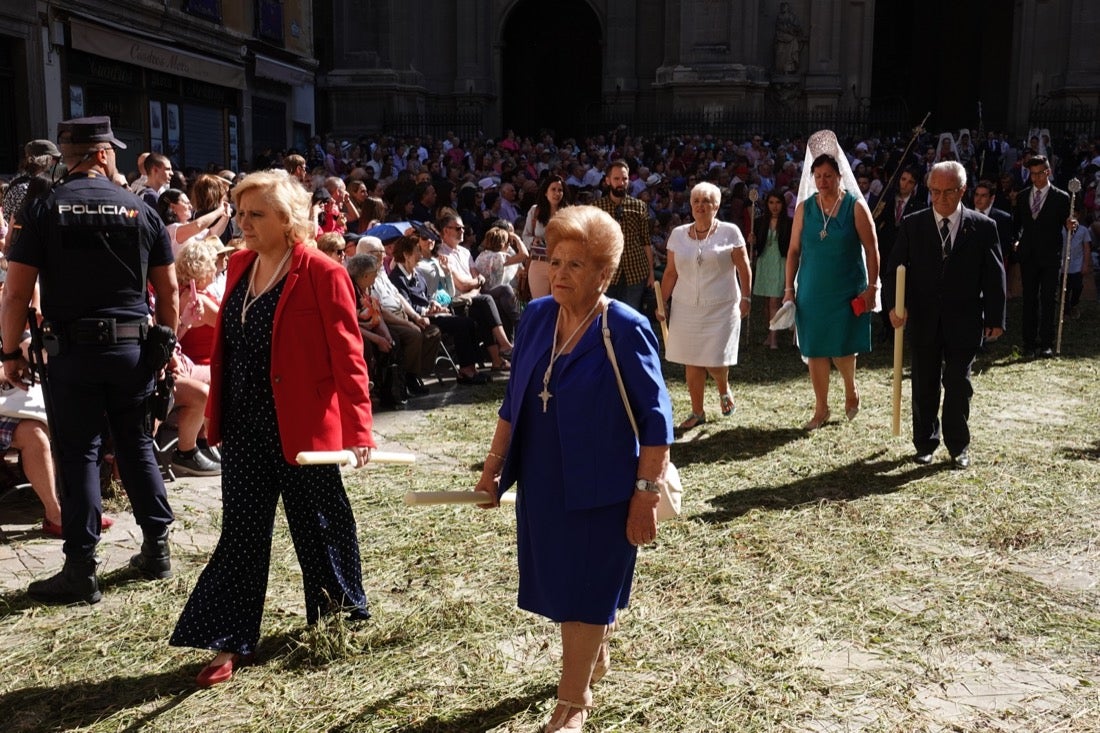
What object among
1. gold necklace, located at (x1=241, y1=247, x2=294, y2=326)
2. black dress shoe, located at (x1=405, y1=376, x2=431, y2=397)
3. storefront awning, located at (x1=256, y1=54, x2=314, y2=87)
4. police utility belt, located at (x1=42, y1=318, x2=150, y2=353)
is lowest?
black dress shoe, located at (x1=405, y1=376, x2=431, y2=397)

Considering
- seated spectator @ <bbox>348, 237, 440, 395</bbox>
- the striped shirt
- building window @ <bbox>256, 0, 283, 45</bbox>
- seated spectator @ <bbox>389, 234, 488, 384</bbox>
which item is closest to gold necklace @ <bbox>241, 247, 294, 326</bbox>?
seated spectator @ <bbox>348, 237, 440, 395</bbox>

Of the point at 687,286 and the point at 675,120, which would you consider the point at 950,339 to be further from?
the point at 675,120

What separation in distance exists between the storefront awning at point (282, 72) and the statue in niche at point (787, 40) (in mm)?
12888

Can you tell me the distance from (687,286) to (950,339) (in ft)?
6.27

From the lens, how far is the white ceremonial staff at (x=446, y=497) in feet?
11.4

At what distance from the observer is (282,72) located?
28.1 meters

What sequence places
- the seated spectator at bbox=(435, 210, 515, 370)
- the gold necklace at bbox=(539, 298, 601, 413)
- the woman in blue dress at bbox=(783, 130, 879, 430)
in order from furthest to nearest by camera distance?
the seated spectator at bbox=(435, 210, 515, 370) < the woman in blue dress at bbox=(783, 130, 879, 430) < the gold necklace at bbox=(539, 298, 601, 413)

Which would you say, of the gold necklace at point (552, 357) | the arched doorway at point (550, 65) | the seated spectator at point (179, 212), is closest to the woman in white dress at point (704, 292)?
the seated spectator at point (179, 212)

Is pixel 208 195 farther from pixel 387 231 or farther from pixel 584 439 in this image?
pixel 584 439

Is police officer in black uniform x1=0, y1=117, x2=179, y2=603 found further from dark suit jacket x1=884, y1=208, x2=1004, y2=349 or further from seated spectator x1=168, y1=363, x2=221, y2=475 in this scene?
dark suit jacket x1=884, y1=208, x2=1004, y2=349

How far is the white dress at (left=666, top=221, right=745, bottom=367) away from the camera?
318 inches

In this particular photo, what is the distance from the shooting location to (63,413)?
4.84 meters

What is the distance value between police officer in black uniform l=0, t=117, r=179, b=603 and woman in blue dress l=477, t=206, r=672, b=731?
6.99ft

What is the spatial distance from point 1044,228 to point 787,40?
20573mm
